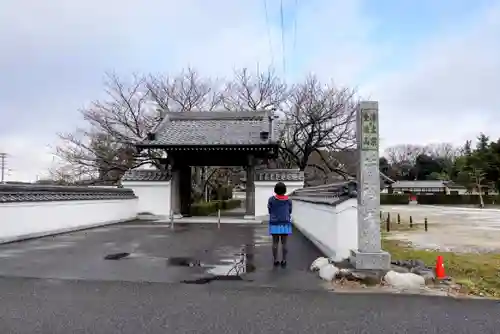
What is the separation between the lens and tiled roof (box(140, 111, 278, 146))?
22.2m

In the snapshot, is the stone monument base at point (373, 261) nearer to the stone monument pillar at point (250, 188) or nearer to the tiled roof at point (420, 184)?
the stone monument pillar at point (250, 188)

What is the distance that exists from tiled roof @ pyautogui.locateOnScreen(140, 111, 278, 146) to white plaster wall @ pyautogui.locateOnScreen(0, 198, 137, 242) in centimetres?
468

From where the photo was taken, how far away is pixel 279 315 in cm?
489

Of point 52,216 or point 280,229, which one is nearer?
point 280,229

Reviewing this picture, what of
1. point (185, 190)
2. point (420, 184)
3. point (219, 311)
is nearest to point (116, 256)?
point (219, 311)

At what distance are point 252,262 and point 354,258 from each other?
2.15 m

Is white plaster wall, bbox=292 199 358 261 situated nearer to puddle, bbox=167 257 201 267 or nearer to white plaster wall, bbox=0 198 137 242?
puddle, bbox=167 257 201 267

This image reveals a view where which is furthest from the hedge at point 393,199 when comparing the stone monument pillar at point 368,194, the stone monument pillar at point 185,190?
the stone monument pillar at point 368,194

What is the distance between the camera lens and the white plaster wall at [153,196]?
22750 millimetres

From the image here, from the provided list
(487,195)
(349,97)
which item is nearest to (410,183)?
(487,195)

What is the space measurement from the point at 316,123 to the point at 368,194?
75.6 feet

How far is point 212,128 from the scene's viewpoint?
2473cm

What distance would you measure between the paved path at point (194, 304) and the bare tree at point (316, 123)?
73.2ft

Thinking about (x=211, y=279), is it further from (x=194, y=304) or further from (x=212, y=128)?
(x=212, y=128)
